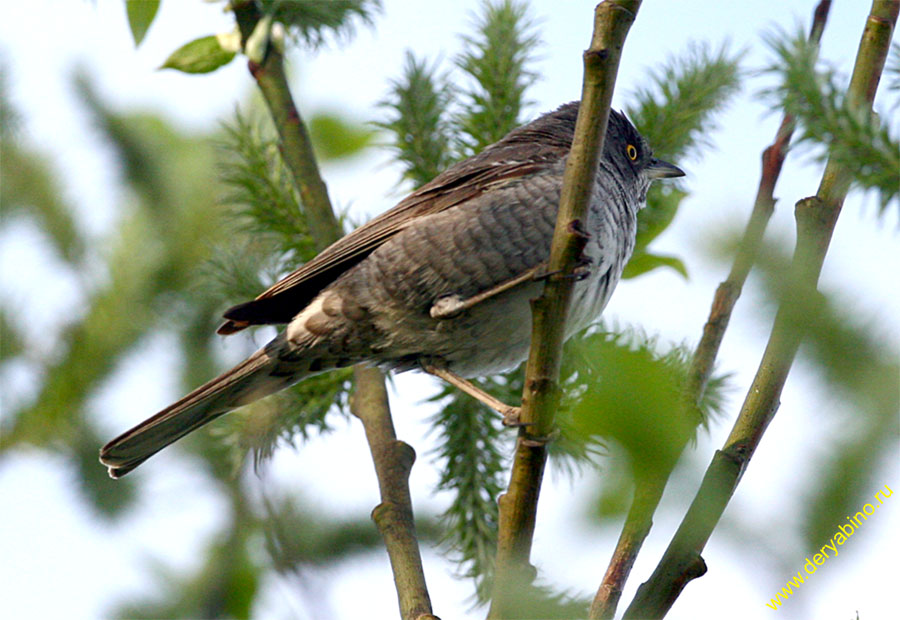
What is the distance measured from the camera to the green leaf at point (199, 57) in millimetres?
2770

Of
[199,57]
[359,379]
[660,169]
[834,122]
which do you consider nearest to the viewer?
[834,122]

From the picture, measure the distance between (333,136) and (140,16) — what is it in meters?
1.37

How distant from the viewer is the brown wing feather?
308 cm

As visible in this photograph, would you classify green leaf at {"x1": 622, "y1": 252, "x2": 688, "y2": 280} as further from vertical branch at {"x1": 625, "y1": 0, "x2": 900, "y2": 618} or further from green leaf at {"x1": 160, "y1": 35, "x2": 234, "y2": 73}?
green leaf at {"x1": 160, "y1": 35, "x2": 234, "y2": 73}

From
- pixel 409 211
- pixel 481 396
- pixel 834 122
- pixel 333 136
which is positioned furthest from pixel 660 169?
pixel 834 122

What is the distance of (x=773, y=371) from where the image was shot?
4.95 ft

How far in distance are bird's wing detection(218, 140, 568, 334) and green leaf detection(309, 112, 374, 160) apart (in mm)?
267

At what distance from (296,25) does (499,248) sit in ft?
3.20

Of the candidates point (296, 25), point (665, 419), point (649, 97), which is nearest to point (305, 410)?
point (296, 25)

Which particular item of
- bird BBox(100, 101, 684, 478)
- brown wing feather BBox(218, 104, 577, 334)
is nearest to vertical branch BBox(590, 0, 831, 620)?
bird BBox(100, 101, 684, 478)

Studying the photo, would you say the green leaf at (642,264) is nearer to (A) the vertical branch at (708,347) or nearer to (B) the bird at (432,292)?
(B) the bird at (432,292)

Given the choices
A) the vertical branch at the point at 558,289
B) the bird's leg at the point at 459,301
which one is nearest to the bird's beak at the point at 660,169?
the bird's leg at the point at 459,301

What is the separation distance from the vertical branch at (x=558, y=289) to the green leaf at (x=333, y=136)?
150 cm

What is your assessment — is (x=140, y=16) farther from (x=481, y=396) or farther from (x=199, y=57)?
(x=481, y=396)
